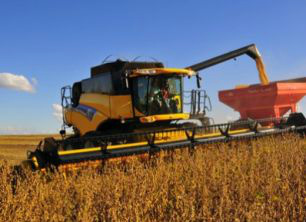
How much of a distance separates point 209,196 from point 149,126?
437 centimetres

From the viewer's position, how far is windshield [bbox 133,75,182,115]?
7250mm

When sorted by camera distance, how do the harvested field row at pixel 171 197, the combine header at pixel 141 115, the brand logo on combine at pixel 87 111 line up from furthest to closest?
the brand logo on combine at pixel 87 111, the combine header at pixel 141 115, the harvested field row at pixel 171 197

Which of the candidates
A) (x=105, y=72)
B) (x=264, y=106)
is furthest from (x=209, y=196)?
(x=264, y=106)

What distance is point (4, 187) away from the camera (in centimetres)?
398

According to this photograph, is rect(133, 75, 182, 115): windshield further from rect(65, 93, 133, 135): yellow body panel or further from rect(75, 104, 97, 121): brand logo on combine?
rect(75, 104, 97, 121): brand logo on combine

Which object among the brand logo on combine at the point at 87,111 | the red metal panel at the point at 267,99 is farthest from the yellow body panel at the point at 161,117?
the red metal panel at the point at 267,99

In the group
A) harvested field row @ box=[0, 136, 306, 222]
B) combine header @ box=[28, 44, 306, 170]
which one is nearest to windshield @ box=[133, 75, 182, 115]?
combine header @ box=[28, 44, 306, 170]

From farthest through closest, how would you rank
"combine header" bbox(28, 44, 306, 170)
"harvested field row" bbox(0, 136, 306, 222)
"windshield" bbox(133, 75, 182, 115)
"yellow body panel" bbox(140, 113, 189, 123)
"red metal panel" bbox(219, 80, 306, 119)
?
1. "red metal panel" bbox(219, 80, 306, 119)
2. "windshield" bbox(133, 75, 182, 115)
3. "yellow body panel" bbox(140, 113, 189, 123)
4. "combine header" bbox(28, 44, 306, 170)
5. "harvested field row" bbox(0, 136, 306, 222)

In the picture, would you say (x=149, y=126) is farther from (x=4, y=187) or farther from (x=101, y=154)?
(x=4, y=187)

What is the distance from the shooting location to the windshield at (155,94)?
7250 millimetres

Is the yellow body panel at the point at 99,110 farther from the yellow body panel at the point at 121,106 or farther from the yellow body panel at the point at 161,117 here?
the yellow body panel at the point at 161,117

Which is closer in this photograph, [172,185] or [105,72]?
[172,185]

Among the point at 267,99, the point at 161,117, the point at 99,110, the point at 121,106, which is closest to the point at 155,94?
the point at 161,117

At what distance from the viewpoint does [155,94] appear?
7344mm
